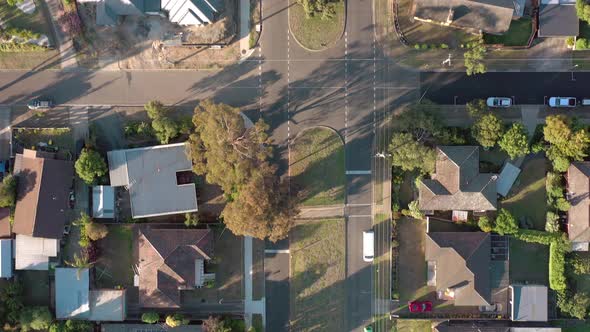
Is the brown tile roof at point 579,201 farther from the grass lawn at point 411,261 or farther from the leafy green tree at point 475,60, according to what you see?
the grass lawn at point 411,261

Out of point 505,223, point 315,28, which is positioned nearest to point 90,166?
point 315,28

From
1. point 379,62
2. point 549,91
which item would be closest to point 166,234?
point 379,62

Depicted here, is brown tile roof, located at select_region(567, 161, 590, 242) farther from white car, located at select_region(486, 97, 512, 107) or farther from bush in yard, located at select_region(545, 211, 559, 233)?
white car, located at select_region(486, 97, 512, 107)

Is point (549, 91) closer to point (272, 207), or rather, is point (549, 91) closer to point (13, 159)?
point (272, 207)

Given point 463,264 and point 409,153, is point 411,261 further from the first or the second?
point 409,153

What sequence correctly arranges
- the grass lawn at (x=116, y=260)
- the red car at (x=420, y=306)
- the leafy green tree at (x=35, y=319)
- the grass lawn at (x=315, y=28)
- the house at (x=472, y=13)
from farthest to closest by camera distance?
the grass lawn at (x=116, y=260), the grass lawn at (x=315, y=28), the red car at (x=420, y=306), the leafy green tree at (x=35, y=319), the house at (x=472, y=13)

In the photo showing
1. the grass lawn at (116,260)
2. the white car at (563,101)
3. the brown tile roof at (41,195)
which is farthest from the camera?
the grass lawn at (116,260)

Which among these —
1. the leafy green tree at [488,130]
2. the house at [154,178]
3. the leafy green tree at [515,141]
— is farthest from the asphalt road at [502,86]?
the house at [154,178]
